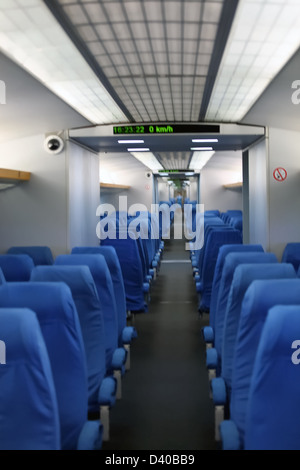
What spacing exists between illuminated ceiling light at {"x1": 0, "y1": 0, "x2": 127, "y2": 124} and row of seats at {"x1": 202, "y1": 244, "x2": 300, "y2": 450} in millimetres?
2044

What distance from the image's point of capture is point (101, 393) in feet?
9.41

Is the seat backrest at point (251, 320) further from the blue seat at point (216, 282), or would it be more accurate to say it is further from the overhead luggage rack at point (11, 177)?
the overhead luggage rack at point (11, 177)

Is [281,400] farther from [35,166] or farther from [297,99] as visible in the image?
[35,166]

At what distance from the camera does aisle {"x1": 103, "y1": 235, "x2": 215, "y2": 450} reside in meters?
3.62

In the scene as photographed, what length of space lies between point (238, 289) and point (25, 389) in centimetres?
141

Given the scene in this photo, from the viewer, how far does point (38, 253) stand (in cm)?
583

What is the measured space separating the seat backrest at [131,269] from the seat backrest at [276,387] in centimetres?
469

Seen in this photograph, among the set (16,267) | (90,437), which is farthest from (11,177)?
(90,437)

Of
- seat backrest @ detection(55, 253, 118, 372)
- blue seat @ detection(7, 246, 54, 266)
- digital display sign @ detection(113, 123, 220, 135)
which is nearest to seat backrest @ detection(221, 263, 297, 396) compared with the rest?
seat backrest @ detection(55, 253, 118, 372)

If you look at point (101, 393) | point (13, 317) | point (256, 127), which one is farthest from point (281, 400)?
point (256, 127)

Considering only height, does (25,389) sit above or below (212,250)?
below

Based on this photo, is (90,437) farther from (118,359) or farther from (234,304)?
(118,359)

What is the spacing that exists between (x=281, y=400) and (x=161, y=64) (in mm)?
3309

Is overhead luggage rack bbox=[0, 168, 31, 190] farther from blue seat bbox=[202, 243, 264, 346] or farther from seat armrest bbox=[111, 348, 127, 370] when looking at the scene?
seat armrest bbox=[111, 348, 127, 370]
